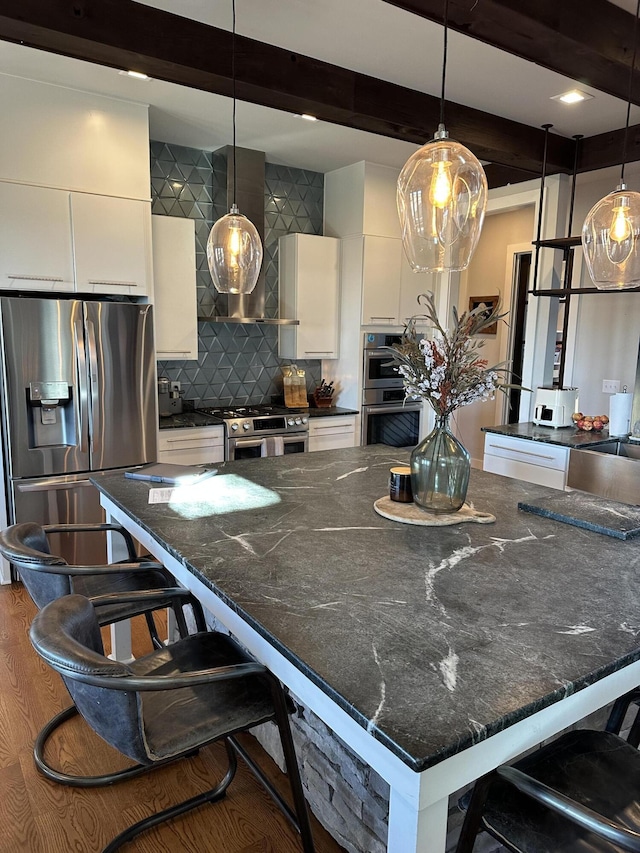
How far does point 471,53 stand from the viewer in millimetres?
2869

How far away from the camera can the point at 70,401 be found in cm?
344

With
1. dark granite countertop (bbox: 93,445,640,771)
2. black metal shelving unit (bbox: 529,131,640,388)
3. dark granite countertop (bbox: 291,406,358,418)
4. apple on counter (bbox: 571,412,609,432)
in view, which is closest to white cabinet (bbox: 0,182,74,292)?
dark granite countertop (bbox: 93,445,640,771)

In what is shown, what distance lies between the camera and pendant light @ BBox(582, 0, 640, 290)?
2.21 m

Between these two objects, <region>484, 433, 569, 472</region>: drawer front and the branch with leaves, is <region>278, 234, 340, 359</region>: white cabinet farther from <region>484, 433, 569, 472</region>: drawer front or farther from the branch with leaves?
the branch with leaves

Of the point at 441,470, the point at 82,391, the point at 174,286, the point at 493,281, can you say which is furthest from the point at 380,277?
the point at 441,470

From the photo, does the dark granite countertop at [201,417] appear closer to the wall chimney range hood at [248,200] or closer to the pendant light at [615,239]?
the wall chimney range hood at [248,200]

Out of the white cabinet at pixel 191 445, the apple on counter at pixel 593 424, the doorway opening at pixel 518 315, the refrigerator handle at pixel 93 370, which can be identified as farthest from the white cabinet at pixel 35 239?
the doorway opening at pixel 518 315

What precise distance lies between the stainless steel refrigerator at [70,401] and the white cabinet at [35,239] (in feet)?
0.50

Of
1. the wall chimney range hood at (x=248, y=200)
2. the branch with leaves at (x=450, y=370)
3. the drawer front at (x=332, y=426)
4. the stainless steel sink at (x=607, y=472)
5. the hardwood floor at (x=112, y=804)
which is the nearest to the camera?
the hardwood floor at (x=112, y=804)

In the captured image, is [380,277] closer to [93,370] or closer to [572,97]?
[572,97]

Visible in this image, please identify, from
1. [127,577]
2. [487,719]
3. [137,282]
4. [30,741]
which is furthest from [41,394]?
Result: [487,719]

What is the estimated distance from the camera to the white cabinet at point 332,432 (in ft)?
15.2

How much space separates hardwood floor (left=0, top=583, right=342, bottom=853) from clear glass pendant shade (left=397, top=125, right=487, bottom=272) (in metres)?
1.89

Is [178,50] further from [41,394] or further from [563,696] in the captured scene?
[563,696]
